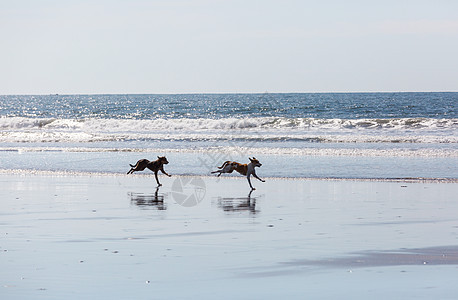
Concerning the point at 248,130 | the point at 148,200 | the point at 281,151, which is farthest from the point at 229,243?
the point at 248,130

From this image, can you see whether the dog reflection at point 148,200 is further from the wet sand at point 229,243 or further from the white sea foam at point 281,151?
the white sea foam at point 281,151

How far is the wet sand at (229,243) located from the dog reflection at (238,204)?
0.02 metres

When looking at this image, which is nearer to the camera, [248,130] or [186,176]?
[186,176]

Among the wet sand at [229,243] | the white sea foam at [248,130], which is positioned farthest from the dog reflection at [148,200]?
the white sea foam at [248,130]

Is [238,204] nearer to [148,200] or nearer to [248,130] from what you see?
[148,200]

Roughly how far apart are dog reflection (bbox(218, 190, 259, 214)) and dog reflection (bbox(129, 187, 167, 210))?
120 cm

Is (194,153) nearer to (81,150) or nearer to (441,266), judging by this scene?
(81,150)

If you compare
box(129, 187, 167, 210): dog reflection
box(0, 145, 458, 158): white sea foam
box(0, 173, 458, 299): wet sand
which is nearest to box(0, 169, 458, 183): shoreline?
box(0, 173, 458, 299): wet sand

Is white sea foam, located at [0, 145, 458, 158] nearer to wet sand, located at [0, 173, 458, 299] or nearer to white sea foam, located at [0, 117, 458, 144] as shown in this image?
white sea foam, located at [0, 117, 458, 144]

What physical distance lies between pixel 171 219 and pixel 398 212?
412cm

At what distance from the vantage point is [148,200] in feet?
48.3

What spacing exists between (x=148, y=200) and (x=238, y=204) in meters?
2.00

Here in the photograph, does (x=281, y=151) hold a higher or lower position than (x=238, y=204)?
higher

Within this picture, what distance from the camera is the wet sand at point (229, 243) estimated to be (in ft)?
23.4
